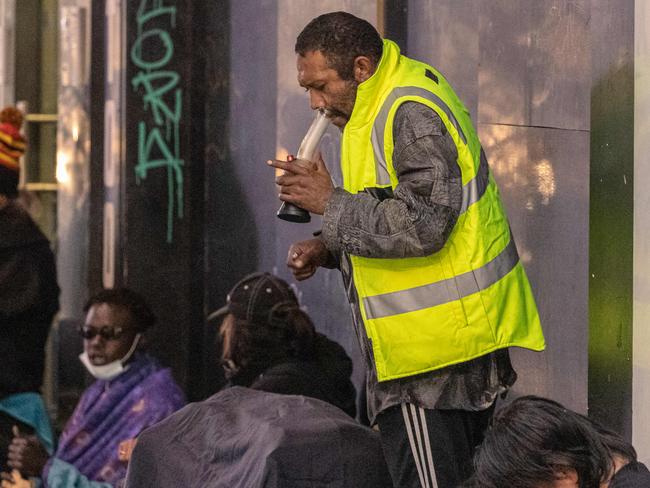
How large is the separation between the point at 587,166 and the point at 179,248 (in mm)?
3106

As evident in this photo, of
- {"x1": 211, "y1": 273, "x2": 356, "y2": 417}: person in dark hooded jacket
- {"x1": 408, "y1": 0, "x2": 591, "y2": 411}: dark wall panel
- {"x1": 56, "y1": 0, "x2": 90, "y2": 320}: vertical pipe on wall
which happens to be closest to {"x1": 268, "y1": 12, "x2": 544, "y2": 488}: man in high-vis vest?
{"x1": 408, "y1": 0, "x2": 591, "y2": 411}: dark wall panel

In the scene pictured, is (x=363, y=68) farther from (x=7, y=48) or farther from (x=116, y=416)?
(x=7, y=48)

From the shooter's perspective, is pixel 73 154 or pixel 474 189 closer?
pixel 474 189

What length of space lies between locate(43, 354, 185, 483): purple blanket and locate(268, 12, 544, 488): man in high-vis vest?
71.9 inches

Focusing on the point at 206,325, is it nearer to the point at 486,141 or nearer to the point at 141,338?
the point at 141,338

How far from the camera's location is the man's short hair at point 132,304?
16.7 ft

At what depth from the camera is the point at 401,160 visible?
9.57ft

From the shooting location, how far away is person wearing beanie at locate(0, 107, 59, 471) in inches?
210

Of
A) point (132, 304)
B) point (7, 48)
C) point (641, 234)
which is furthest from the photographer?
point (7, 48)

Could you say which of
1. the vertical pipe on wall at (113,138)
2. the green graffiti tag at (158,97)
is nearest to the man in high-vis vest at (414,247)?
the green graffiti tag at (158,97)

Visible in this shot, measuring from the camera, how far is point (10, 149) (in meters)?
5.77

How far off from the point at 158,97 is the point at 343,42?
365cm

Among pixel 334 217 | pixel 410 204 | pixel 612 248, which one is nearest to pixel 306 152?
pixel 334 217

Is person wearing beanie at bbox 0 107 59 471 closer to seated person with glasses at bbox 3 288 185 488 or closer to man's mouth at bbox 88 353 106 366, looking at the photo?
seated person with glasses at bbox 3 288 185 488
